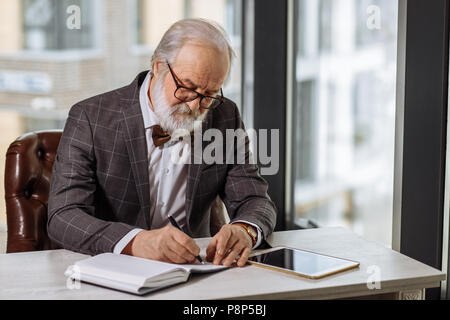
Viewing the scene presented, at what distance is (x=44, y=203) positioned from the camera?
238cm

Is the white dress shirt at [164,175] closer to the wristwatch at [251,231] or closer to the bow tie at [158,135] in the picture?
the bow tie at [158,135]

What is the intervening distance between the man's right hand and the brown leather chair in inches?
26.5

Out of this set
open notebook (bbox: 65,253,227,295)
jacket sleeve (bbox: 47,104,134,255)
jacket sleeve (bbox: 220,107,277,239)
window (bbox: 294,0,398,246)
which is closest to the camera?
open notebook (bbox: 65,253,227,295)

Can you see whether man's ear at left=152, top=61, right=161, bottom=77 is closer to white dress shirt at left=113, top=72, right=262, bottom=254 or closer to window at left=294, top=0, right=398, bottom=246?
white dress shirt at left=113, top=72, right=262, bottom=254

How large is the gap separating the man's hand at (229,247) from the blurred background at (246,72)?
0.99 m

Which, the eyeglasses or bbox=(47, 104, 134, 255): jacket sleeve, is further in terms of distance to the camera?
the eyeglasses

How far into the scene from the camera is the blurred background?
2857mm

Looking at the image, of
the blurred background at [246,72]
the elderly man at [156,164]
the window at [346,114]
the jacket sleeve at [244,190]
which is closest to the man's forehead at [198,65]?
the elderly man at [156,164]

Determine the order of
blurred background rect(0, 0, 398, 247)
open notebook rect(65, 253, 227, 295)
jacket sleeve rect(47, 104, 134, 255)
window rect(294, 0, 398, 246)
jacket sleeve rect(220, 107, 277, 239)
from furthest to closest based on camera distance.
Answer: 1. blurred background rect(0, 0, 398, 247)
2. window rect(294, 0, 398, 246)
3. jacket sleeve rect(220, 107, 277, 239)
4. jacket sleeve rect(47, 104, 134, 255)
5. open notebook rect(65, 253, 227, 295)

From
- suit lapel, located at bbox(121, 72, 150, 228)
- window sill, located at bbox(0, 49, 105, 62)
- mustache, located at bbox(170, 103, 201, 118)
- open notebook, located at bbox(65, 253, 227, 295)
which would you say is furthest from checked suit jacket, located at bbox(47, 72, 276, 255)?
window sill, located at bbox(0, 49, 105, 62)

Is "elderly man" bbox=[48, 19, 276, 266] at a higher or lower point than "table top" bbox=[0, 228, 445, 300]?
higher
